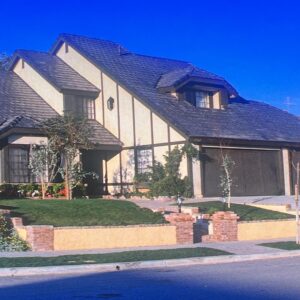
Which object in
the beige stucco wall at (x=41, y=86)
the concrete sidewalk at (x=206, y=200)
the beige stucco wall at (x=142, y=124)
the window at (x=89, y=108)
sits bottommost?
the concrete sidewalk at (x=206, y=200)

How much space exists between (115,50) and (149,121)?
7645 mm

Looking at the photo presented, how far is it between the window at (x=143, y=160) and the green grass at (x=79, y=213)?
883 centimetres

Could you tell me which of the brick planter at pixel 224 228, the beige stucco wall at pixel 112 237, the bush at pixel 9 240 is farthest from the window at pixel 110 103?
the bush at pixel 9 240

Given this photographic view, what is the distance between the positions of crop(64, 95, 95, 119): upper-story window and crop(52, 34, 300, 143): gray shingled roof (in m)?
1.96

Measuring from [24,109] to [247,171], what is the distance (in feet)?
37.1

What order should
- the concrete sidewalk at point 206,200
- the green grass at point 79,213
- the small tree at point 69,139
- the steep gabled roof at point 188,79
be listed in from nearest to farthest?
the green grass at point 79,213 < the concrete sidewalk at point 206,200 < the small tree at point 69,139 < the steep gabled roof at point 188,79

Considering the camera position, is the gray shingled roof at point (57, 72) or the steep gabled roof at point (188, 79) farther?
the gray shingled roof at point (57, 72)

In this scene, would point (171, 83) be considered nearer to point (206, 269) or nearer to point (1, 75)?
point (1, 75)

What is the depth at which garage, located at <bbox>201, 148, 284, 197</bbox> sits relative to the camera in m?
29.7

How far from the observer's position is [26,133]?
28.2 meters

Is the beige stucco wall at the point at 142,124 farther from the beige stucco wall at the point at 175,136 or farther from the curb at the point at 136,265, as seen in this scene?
the curb at the point at 136,265

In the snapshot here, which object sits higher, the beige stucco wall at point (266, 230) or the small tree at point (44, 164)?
the small tree at point (44, 164)

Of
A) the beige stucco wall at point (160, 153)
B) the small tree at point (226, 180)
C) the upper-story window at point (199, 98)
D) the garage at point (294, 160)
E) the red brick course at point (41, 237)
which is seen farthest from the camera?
the upper-story window at point (199, 98)

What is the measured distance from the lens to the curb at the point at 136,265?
520 inches
